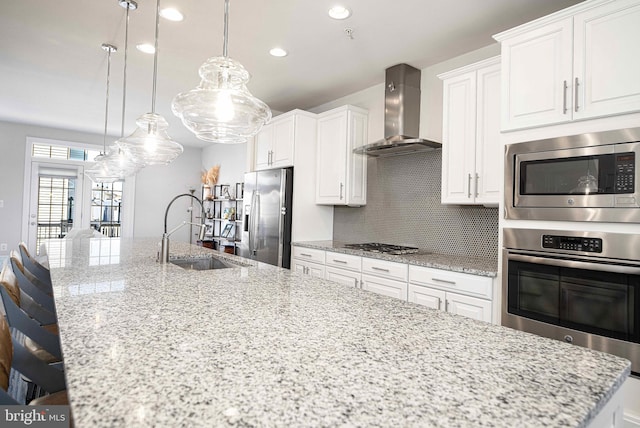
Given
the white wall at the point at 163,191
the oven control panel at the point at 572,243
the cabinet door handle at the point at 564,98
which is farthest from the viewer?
the white wall at the point at 163,191

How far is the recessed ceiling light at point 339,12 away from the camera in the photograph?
2.40 metres

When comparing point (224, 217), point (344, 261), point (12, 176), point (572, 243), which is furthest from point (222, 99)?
point (12, 176)

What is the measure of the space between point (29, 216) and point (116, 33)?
5258mm

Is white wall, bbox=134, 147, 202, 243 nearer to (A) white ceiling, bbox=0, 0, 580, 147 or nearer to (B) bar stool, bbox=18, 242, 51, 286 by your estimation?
(A) white ceiling, bbox=0, 0, 580, 147

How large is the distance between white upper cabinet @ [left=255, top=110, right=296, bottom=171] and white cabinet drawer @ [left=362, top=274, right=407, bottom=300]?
1.69 metres

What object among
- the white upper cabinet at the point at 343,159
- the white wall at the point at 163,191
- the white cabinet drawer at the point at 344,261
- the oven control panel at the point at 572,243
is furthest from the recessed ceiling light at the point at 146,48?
the white wall at the point at 163,191

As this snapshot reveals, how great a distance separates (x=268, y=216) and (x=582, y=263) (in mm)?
3038

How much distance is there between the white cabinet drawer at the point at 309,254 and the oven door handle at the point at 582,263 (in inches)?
71.9

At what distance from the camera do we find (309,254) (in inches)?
144

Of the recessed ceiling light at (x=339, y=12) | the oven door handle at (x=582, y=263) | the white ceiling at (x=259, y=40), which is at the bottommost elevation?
the oven door handle at (x=582, y=263)

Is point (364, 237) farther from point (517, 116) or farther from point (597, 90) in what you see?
point (597, 90)

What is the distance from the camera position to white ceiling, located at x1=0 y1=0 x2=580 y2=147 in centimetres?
242

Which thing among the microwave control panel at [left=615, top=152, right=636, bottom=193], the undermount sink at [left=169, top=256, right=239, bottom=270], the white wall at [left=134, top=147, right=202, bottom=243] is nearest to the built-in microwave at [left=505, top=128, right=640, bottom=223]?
the microwave control panel at [left=615, top=152, right=636, bottom=193]

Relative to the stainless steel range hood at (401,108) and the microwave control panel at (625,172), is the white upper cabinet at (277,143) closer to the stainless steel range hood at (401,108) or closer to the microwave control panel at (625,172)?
the stainless steel range hood at (401,108)
